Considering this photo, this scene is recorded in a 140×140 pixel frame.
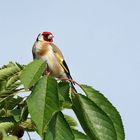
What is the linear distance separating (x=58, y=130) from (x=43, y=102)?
7.4 inches

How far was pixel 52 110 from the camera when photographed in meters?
2.65

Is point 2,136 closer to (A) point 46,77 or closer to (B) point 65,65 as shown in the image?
(A) point 46,77

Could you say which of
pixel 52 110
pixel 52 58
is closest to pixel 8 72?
pixel 52 110

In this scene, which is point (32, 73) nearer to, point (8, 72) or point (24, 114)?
point (24, 114)

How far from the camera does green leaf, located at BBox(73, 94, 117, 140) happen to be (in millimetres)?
2906

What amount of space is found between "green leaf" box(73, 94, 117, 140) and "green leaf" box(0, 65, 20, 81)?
0.65m

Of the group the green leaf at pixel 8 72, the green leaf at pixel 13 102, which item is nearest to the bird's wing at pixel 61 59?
the green leaf at pixel 8 72

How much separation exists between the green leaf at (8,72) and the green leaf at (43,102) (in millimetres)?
693

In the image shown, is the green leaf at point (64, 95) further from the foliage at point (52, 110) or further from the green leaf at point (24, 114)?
the green leaf at point (24, 114)

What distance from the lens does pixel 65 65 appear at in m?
5.91

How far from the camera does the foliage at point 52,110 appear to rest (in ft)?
8.91

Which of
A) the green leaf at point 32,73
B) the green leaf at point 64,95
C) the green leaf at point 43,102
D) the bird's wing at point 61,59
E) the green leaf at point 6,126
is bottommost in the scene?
the bird's wing at point 61,59

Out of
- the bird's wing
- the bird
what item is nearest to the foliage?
the bird

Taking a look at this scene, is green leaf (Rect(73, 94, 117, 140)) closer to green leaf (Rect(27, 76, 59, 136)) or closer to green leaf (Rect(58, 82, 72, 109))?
green leaf (Rect(58, 82, 72, 109))
